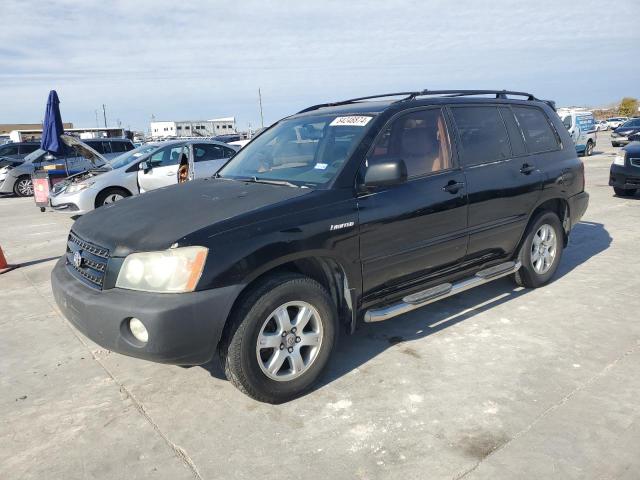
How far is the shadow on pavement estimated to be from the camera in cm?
362

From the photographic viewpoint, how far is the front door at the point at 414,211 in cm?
345

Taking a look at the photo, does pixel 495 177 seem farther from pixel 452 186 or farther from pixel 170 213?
pixel 170 213

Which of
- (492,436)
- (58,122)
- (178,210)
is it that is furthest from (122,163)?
(492,436)

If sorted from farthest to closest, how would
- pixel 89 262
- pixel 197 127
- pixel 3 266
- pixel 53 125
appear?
pixel 197 127
pixel 53 125
pixel 3 266
pixel 89 262

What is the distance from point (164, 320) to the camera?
2.65 metres

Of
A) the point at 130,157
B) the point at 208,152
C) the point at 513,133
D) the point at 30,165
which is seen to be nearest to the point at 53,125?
the point at 130,157

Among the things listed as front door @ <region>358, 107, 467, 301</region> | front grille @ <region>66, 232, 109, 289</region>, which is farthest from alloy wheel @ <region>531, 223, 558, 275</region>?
front grille @ <region>66, 232, 109, 289</region>

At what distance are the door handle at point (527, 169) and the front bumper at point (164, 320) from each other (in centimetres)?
305

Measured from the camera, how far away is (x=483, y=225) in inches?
166

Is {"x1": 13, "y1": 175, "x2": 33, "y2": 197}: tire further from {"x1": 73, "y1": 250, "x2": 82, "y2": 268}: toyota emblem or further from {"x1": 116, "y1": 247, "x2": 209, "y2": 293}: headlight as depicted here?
{"x1": 116, "y1": 247, "x2": 209, "y2": 293}: headlight

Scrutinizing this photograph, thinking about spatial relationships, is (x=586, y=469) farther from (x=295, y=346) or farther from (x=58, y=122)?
(x=58, y=122)

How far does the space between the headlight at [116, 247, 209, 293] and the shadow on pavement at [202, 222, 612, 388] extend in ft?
3.35

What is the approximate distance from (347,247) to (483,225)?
1531 millimetres

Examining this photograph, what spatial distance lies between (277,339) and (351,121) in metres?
1.73
